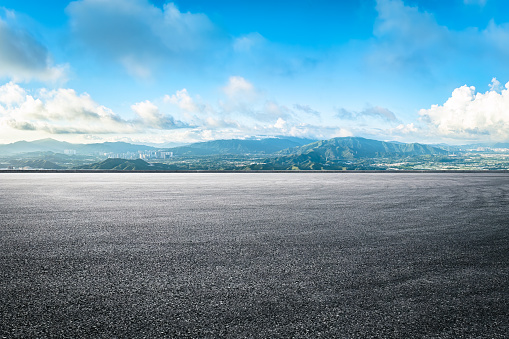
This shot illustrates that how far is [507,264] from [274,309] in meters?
4.42

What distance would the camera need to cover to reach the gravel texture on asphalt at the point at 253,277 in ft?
11.5

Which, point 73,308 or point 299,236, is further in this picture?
point 299,236

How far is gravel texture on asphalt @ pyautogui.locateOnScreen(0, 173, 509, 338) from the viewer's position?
351 cm

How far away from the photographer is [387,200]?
48.6 feet

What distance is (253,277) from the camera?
4.96 m

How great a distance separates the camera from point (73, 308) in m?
3.87

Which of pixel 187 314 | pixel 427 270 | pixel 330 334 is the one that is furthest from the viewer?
pixel 427 270

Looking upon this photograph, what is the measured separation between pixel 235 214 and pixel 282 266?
17.8 feet

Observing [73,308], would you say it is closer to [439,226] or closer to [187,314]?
[187,314]

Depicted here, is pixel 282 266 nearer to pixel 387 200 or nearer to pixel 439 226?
pixel 439 226

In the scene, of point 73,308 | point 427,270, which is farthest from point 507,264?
point 73,308

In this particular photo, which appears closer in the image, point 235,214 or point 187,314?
point 187,314

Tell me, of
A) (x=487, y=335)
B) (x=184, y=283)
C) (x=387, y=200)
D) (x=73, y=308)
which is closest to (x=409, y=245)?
(x=487, y=335)

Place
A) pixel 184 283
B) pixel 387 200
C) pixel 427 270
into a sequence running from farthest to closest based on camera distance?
pixel 387 200
pixel 427 270
pixel 184 283
